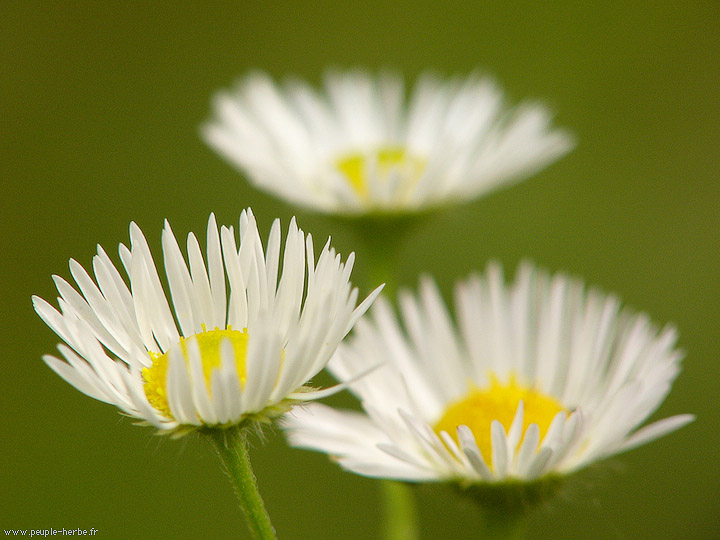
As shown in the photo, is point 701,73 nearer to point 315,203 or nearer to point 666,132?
point 666,132

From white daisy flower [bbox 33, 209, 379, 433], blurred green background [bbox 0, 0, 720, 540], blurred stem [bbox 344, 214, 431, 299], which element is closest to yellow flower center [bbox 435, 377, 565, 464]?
white daisy flower [bbox 33, 209, 379, 433]

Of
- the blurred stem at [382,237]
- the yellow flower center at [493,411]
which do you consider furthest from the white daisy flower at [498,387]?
the blurred stem at [382,237]

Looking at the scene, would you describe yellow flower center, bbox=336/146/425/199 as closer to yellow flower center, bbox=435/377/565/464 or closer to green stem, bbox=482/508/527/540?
yellow flower center, bbox=435/377/565/464

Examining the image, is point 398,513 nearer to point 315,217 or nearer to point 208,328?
point 208,328

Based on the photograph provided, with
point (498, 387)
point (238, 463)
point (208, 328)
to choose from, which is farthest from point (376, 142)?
point (238, 463)

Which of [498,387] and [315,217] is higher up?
[315,217]

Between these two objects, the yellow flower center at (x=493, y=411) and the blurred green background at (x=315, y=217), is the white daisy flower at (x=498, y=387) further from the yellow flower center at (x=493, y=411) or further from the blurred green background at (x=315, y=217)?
the blurred green background at (x=315, y=217)

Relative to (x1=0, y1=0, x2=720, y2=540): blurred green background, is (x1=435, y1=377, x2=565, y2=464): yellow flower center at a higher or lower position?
lower

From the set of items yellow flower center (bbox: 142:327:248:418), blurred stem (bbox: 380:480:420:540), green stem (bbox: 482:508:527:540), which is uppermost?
Result: yellow flower center (bbox: 142:327:248:418)
